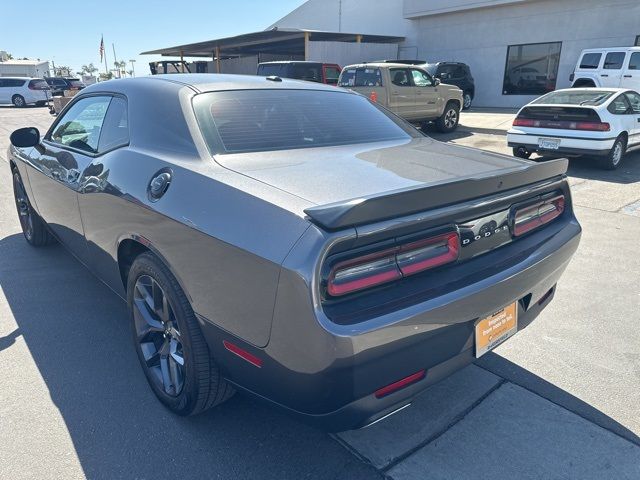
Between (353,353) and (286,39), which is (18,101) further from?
(353,353)

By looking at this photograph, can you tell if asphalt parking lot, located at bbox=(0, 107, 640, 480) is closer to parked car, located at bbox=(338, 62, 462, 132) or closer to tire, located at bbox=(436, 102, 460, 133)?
parked car, located at bbox=(338, 62, 462, 132)

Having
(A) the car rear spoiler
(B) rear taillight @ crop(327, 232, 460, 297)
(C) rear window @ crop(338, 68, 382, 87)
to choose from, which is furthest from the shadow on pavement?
(C) rear window @ crop(338, 68, 382, 87)

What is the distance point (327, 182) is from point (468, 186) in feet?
1.89

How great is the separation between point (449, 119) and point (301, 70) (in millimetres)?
4589

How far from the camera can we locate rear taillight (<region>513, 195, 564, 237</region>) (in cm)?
236

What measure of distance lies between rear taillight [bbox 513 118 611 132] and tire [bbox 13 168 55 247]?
789cm

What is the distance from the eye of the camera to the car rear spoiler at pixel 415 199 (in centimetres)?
161

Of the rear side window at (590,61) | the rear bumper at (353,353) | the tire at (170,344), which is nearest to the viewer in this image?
the rear bumper at (353,353)

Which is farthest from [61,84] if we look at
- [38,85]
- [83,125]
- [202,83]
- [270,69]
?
[202,83]

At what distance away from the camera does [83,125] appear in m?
3.42

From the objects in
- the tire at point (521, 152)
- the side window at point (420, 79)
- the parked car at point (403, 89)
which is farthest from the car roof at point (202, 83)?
the side window at point (420, 79)

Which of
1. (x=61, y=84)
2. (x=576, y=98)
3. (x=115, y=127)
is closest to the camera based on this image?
(x=115, y=127)

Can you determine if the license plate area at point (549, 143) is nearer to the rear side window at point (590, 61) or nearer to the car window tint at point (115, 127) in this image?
the car window tint at point (115, 127)

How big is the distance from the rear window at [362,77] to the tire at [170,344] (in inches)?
407
